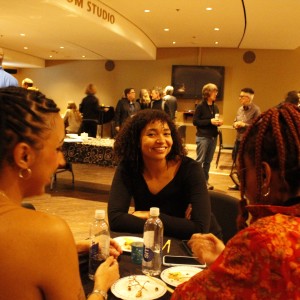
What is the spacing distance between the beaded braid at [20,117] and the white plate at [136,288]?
25.6 inches

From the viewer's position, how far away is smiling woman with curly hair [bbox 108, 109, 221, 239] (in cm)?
206

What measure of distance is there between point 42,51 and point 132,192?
36.1 feet

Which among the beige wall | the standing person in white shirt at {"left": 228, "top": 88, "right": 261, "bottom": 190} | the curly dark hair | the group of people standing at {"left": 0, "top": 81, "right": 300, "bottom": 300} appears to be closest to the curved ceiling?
the beige wall

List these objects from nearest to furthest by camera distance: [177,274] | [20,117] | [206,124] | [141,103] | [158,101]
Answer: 1. [20,117]
2. [177,274]
3. [206,124]
4. [158,101]
5. [141,103]

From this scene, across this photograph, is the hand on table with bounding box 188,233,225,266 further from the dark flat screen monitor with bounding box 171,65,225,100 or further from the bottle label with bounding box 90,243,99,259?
the dark flat screen monitor with bounding box 171,65,225,100

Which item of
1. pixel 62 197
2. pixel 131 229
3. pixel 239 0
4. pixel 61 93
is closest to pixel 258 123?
pixel 131 229

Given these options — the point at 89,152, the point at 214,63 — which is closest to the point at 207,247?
the point at 89,152

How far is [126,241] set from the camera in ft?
5.94

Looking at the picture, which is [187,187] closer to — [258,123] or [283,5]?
[258,123]

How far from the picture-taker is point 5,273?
873 mm

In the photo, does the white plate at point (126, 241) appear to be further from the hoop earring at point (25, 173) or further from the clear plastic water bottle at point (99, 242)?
the hoop earring at point (25, 173)

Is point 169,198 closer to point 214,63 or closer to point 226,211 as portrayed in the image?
point 226,211

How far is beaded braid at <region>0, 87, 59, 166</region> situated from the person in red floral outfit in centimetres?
56

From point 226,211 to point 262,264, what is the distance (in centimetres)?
144
